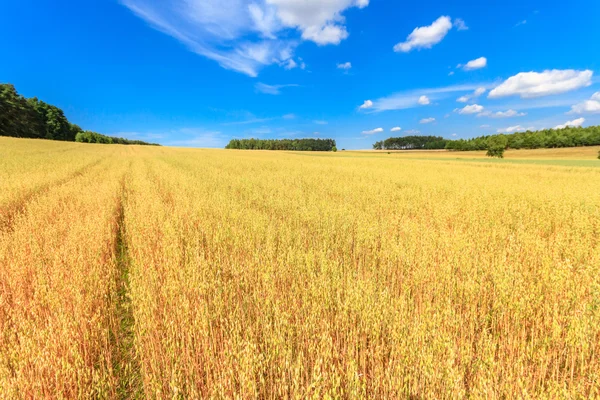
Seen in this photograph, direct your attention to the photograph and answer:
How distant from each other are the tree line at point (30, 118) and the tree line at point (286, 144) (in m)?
66.8

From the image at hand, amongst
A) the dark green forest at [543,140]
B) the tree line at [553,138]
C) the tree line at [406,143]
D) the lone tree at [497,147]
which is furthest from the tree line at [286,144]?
the lone tree at [497,147]

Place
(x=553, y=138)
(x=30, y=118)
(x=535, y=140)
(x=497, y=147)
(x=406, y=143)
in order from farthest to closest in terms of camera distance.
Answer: (x=406, y=143), (x=535, y=140), (x=553, y=138), (x=30, y=118), (x=497, y=147)

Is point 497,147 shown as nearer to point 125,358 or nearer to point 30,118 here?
point 125,358

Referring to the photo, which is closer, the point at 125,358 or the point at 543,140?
the point at 125,358

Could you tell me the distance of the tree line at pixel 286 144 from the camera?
126m

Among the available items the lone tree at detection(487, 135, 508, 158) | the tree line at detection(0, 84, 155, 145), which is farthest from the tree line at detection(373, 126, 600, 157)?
the tree line at detection(0, 84, 155, 145)

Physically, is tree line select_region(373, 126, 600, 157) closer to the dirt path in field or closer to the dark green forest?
the dark green forest

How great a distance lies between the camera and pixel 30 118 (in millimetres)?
68500

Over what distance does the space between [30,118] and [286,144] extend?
92.4 meters

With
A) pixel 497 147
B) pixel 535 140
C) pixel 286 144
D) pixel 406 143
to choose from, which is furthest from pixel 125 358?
pixel 406 143

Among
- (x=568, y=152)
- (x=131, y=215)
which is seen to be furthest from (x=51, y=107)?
(x=568, y=152)

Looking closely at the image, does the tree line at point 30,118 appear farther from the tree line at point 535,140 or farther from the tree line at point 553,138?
the tree line at point 553,138

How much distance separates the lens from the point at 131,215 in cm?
532

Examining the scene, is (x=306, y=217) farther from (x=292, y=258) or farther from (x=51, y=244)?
(x=51, y=244)
